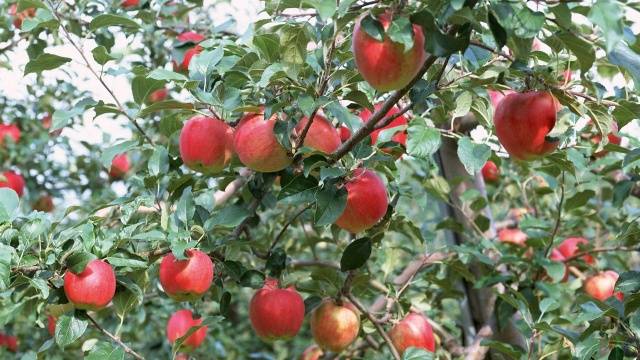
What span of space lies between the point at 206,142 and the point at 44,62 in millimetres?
370

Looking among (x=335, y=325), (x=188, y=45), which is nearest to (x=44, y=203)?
(x=188, y=45)

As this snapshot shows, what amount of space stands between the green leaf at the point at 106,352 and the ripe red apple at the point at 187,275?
143 mm

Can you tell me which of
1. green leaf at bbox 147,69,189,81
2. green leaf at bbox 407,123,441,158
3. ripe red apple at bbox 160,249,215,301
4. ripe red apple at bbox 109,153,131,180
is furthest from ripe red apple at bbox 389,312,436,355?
ripe red apple at bbox 109,153,131,180

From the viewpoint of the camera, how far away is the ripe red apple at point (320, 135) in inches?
50.0

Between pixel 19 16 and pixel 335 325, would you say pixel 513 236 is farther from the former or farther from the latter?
pixel 19 16

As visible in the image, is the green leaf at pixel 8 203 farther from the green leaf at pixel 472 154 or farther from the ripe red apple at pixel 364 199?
the green leaf at pixel 472 154

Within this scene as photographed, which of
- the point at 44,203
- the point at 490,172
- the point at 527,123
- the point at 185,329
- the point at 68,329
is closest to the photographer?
the point at 527,123

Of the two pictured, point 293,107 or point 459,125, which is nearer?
point 293,107

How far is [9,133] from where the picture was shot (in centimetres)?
283

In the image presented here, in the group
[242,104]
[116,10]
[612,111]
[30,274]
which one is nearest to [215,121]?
[242,104]

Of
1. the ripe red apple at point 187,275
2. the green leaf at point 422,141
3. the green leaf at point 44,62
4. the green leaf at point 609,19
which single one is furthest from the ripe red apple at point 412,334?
the green leaf at point 609,19

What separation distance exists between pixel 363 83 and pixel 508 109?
304mm

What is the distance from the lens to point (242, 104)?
1284mm

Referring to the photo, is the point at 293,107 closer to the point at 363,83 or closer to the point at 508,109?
the point at 363,83
